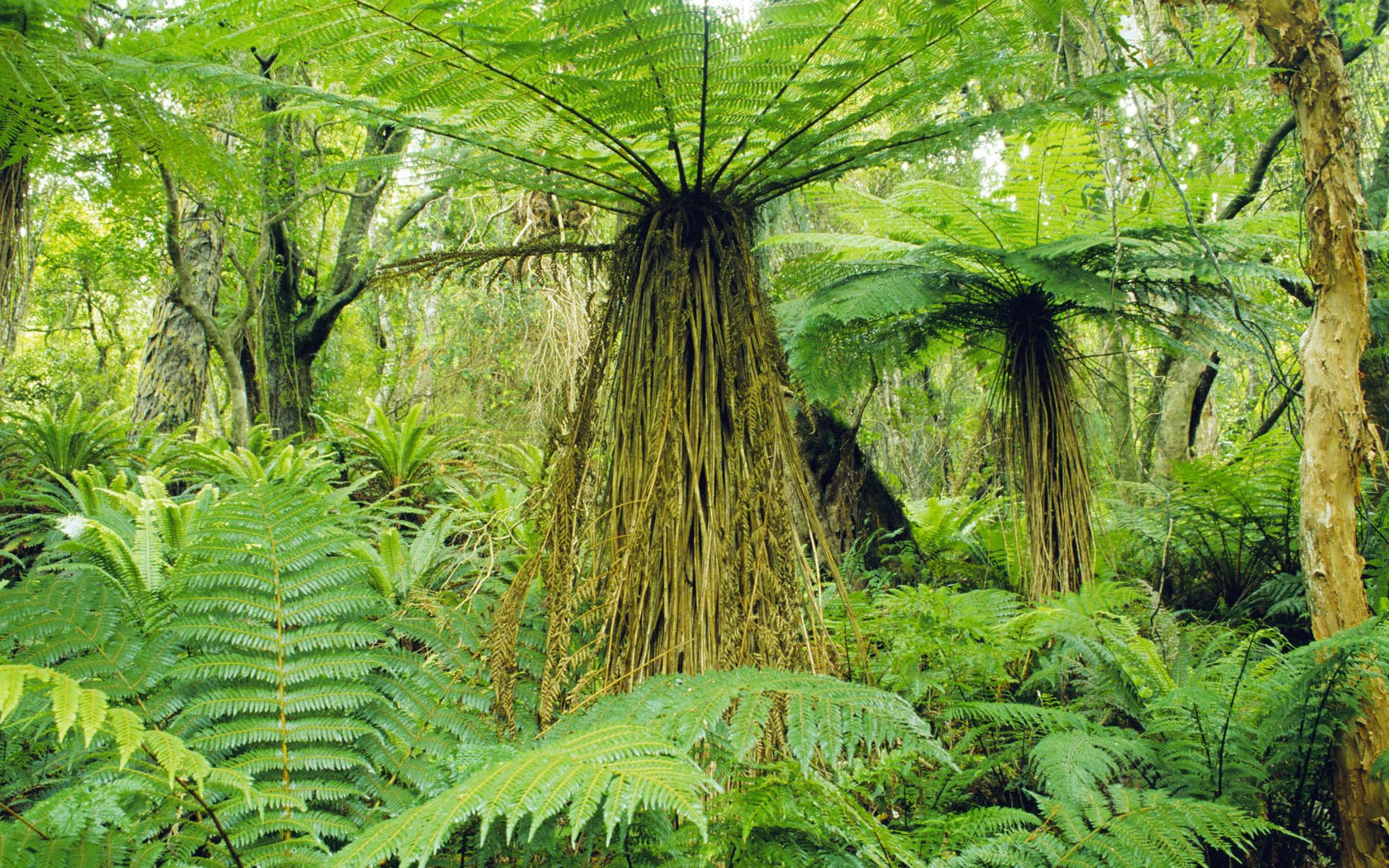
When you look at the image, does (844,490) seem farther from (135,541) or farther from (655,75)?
(135,541)

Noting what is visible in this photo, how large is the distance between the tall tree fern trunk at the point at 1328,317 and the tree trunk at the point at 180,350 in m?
6.30

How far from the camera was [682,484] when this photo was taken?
1417 mm

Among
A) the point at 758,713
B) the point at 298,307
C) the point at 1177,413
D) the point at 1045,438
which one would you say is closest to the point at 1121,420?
the point at 1177,413

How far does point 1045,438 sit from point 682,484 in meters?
1.72

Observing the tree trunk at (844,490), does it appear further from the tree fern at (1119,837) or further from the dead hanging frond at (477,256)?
the tree fern at (1119,837)

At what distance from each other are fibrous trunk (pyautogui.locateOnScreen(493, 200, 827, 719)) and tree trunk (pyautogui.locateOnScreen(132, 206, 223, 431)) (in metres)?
5.29

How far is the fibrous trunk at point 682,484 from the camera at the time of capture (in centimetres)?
133

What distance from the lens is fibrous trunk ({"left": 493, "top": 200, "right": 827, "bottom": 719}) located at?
1.33 meters

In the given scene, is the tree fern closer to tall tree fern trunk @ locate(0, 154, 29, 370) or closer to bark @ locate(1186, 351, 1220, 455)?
tall tree fern trunk @ locate(0, 154, 29, 370)

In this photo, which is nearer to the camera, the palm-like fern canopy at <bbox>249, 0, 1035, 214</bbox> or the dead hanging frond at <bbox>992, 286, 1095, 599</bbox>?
the palm-like fern canopy at <bbox>249, 0, 1035, 214</bbox>

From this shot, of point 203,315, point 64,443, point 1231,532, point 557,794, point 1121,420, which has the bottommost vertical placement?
point 1231,532

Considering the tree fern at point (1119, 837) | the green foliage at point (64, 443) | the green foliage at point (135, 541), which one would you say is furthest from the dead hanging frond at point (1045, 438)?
the green foliage at point (64, 443)

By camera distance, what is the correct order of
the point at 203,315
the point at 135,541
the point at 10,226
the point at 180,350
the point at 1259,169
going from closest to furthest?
1. the point at 135,541
2. the point at 10,226
3. the point at 203,315
4. the point at 1259,169
5. the point at 180,350

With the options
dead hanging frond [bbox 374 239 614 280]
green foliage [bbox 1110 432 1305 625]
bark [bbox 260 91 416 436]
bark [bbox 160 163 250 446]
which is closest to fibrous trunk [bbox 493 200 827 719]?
dead hanging frond [bbox 374 239 614 280]
